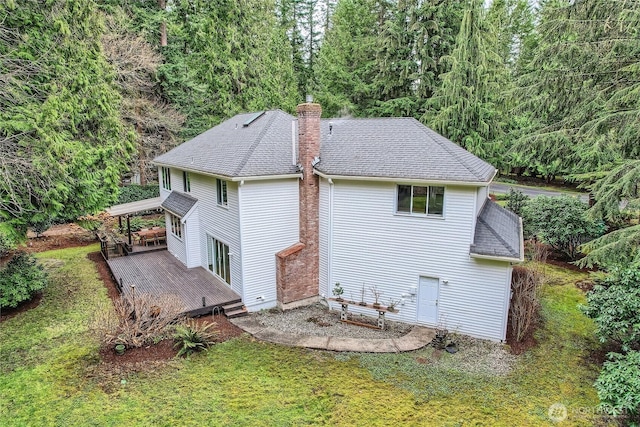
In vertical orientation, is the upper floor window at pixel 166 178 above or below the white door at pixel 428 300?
above

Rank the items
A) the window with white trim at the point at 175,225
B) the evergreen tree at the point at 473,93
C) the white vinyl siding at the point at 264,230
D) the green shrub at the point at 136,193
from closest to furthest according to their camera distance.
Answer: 1. the white vinyl siding at the point at 264,230
2. the window with white trim at the point at 175,225
3. the evergreen tree at the point at 473,93
4. the green shrub at the point at 136,193

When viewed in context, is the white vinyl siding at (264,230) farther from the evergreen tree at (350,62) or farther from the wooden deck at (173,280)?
the evergreen tree at (350,62)

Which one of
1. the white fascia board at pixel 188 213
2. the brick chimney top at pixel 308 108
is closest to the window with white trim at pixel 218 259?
the white fascia board at pixel 188 213

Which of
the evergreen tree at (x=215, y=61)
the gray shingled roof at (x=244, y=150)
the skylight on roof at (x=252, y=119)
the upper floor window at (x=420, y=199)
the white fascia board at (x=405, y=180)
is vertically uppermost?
the evergreen tree at (x=215, y=61)

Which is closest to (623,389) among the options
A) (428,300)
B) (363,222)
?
(428,300)

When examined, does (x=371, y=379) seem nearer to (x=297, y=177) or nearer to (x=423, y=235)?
(x=423, y=235)

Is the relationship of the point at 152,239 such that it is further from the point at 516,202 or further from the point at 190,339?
the point at 516,202

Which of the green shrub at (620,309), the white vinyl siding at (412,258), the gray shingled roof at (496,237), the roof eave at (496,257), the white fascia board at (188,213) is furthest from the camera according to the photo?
the white fascia board at (188,213)
